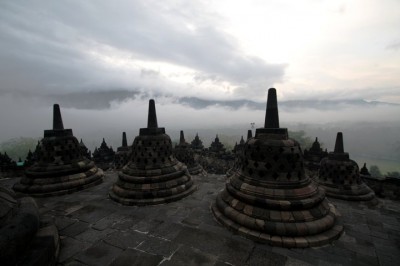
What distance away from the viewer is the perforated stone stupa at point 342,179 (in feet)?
30.4

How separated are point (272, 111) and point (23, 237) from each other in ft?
24.7

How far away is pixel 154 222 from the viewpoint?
6.77 m

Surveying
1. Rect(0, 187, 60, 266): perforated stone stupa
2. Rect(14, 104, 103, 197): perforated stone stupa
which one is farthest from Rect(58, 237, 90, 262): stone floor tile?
Rect(14, 104, 103, 197): perforated stone stupa

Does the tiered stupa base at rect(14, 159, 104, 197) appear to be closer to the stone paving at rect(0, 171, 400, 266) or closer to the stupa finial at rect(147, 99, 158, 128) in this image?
the stone paving at rect(0, 171, 400, 266)

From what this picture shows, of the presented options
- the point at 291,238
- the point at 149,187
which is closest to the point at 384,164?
the point at 291,238

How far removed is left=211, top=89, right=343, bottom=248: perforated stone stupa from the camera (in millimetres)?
5703

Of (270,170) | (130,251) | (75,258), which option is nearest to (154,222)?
(130,251)

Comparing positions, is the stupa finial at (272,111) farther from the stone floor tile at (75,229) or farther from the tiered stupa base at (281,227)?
the stone floor tile at (75,229)

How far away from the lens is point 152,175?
351 inches

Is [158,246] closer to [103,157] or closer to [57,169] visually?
[57,169]

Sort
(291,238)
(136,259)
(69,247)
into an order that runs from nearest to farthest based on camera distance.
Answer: (136,259), (69,247), (291,238)

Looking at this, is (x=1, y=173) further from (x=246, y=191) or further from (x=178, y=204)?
(x=246, y=191)

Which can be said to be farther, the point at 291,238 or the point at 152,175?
the point at 152,175

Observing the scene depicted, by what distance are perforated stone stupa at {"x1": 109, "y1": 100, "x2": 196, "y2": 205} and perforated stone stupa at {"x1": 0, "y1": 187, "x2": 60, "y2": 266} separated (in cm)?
352
